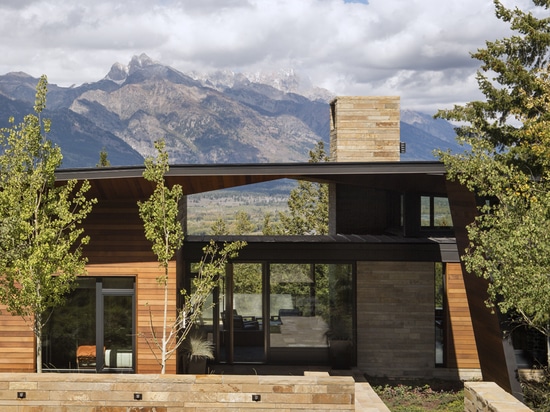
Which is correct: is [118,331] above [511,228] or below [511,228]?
below

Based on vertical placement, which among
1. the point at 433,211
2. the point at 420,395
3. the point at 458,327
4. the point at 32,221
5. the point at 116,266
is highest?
the point at 433,211

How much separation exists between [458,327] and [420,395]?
2.27m

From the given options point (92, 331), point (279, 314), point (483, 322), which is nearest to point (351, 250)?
point (279, 314)

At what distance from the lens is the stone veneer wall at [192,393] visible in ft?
27.3

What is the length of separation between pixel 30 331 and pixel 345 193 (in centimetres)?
850

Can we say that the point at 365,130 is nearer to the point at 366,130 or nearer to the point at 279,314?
the point at 366,130

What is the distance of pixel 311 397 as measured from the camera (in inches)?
327

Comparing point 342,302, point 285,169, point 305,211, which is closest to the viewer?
point 285,169

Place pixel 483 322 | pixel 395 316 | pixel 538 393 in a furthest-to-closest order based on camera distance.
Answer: pixel 395 316, pixel 483 322, pixel 538 393

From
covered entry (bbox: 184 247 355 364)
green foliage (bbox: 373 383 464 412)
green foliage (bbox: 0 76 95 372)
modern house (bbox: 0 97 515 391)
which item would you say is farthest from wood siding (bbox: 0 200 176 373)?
green foliage (bbox: 373 383 464 412)

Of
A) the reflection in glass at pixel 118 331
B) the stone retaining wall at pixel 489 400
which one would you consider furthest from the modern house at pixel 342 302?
the stone retaining wall at pixel 489 400

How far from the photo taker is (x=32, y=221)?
399 inches

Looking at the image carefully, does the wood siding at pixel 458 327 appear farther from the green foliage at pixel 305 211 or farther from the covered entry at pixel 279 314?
the green foliage at pixel 305 211

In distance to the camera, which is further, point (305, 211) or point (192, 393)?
point (305, 211)
